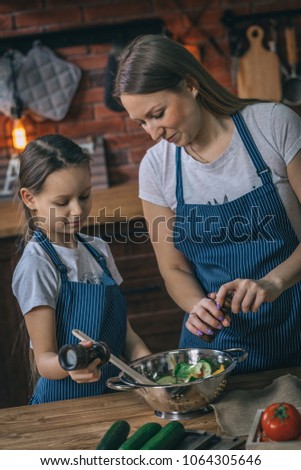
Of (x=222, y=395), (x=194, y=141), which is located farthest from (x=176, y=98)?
(x=222, y=395)

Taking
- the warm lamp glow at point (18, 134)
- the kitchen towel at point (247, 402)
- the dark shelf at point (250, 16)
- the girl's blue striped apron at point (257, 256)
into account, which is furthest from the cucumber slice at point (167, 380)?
the dark shelf at point (250, 16)

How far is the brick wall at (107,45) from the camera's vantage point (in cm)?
417

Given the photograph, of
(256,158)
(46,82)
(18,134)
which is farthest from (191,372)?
(46,82)

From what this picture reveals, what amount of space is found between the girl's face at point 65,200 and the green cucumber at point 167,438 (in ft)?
2.23

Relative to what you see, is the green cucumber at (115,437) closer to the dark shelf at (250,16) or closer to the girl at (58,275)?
the girl at (58,275)

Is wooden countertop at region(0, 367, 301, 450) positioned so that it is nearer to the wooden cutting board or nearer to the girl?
the girl

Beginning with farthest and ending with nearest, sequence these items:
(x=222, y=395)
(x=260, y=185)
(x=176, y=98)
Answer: (x=260, y=185) → (x=176, y=98) → (x=222, y=395)

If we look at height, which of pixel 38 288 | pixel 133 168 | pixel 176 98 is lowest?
pixel 133 168

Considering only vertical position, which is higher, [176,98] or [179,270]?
[176,98]

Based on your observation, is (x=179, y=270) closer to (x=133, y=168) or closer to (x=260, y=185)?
(x=260, y=185)

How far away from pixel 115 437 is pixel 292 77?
3.14 m

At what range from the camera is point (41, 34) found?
4145 millimetres

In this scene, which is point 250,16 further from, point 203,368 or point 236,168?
point 203,368
